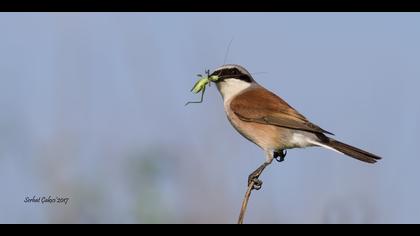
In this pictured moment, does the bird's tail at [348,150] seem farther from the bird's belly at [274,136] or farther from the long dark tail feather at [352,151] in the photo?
the bird's belly at [274,136]

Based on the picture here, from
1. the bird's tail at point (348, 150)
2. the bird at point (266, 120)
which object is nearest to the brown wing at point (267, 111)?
the bird at point (266, 120)

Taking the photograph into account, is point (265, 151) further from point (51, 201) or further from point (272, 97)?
point (51, 201)

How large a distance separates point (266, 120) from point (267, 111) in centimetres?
10

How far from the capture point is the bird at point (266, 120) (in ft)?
15.8

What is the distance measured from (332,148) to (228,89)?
44.1 inches

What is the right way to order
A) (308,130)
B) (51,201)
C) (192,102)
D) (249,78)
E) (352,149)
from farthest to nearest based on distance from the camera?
(249,78) → (308,130) → (352,149) → (192,102) → (51,201)

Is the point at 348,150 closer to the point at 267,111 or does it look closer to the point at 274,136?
the point at 274,136

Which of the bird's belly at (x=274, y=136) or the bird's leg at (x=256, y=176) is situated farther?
the bird's belly at (x=274, y=136)

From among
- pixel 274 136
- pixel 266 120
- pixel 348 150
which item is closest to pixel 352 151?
pixel 348 150

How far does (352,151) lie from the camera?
4512 mm

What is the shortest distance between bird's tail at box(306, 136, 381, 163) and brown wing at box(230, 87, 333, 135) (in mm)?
143
